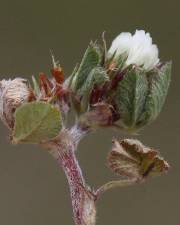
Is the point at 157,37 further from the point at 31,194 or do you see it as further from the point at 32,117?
the point at 32,117

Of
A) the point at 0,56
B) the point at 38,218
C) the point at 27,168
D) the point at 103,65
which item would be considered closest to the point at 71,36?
the point at 0,56

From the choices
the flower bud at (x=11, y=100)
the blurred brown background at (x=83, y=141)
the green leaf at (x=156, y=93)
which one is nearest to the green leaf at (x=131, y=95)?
the green leaf at (x=156, y=93)

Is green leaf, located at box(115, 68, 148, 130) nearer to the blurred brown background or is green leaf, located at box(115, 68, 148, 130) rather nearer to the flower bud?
the flower bud

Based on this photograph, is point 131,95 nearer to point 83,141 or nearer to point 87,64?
point 87,64

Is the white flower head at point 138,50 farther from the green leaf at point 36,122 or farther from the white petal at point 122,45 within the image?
the green leaf at point 36,122

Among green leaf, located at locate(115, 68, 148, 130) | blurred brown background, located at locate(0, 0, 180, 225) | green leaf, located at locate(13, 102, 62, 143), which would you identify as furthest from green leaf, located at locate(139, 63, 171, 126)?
blurred brown background, located at locate(0, 0, 180, 225)

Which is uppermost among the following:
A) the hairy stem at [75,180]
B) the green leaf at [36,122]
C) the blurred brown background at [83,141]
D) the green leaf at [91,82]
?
the blurred brown background at [83,141]

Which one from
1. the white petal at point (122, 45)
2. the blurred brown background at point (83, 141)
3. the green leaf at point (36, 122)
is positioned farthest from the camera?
the blurred brown background at point (83, 141)
